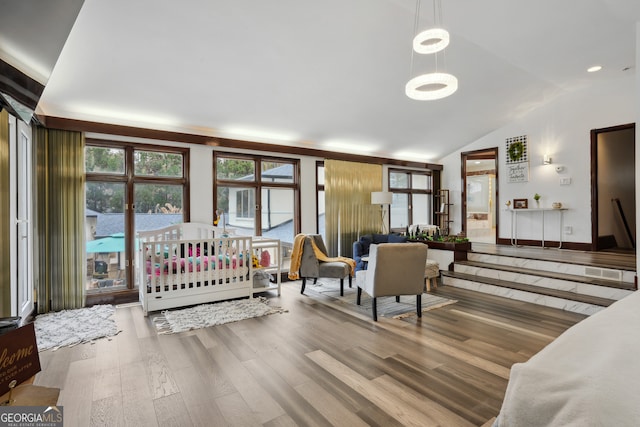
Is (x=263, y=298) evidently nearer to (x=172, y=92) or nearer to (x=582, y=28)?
(x=172, y=92)

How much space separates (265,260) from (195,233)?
1.13 m

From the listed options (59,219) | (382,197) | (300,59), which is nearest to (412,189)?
(382,197)

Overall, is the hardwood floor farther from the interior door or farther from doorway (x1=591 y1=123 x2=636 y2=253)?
doorway (x1=591 y1=123 x2=636 y2=253)

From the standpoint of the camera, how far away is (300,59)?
3.88 m

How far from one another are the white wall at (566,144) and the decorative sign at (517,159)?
9 cm

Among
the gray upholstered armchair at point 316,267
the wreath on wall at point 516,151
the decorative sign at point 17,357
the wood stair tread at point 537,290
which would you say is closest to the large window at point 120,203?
the gray upholstered armchair at point 316,267

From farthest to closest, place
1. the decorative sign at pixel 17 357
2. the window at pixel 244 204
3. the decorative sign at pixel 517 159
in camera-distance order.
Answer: the decorative sign at pixel 517 159
the window at pixel 244 204
the decorative sign at pixel 17 357

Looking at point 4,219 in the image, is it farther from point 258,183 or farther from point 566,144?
point 566,144

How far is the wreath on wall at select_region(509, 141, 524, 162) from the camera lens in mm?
6762

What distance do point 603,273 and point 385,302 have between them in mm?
2929

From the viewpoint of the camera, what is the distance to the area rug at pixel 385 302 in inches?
154

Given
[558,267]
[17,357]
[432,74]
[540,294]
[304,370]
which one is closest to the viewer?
[17,357]

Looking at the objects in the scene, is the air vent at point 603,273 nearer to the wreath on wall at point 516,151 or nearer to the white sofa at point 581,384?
the wreath on wall at point 516,151

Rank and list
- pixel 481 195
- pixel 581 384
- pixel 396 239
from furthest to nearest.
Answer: pixel 481 195 < pixel 396 239 < pixel 581 384
